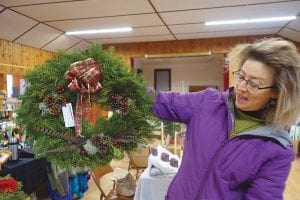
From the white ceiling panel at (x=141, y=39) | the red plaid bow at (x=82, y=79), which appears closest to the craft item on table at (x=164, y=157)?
the red plaid bow at (x=82, y=79)

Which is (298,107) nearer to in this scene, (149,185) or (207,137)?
(207,137)

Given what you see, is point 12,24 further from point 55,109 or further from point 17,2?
point 55,109

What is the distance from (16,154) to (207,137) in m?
2.37

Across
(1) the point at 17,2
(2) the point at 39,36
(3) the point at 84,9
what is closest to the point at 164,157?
(3) the point at 84,9

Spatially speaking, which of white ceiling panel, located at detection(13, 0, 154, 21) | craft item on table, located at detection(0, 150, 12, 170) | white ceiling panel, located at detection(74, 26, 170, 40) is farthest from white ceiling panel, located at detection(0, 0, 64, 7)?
white ceiling panel, located at detection(74, 26, 170, 40)

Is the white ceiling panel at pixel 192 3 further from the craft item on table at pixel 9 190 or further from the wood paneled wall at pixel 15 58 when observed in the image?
the craft item on table at pixel 9 190

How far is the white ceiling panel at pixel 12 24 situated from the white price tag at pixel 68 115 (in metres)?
3.29

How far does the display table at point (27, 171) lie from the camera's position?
2.64 metres

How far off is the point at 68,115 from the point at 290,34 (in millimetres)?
5648

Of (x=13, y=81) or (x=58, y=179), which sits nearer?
(x=58, y=179)

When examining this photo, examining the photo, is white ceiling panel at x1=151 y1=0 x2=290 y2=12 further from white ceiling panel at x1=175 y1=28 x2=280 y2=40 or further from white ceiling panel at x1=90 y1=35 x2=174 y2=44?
white ceiling panel at x1=90 y1=35 x2=174 y2=44

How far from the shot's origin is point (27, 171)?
2.80 meters

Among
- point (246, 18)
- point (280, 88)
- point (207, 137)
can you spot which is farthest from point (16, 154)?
point (246, 18)

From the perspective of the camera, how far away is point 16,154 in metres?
2.86
